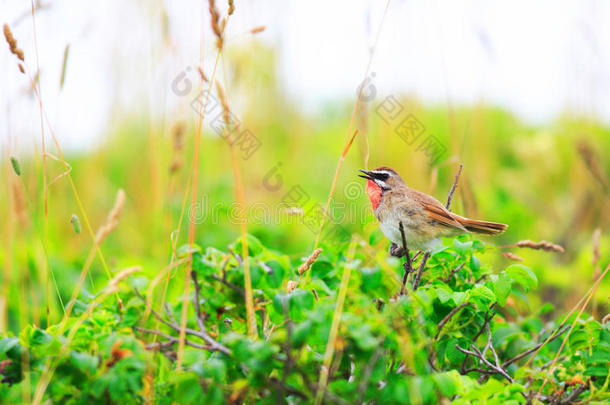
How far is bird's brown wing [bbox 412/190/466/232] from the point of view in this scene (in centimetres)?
290

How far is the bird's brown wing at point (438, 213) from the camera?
2900 mm

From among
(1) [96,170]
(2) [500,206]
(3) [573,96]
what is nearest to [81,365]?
(1) [96,170]

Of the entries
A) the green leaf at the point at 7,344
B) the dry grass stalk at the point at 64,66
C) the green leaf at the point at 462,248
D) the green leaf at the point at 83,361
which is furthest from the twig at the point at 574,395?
the dry grass stalk at the point at 64,66

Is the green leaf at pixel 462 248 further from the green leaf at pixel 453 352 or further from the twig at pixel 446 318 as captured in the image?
the green leaf at pixel 453 352

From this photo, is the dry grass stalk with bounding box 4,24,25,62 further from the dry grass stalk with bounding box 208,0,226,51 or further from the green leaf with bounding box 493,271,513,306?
the green leaf with bounding box 493,271,513,306

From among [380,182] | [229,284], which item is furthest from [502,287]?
[380,182]

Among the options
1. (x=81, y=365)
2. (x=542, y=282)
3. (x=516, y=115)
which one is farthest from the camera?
(x=516, y=115)

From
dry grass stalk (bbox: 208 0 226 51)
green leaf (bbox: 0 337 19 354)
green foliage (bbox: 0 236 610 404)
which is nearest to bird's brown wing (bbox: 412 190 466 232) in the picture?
green foliage (bbox: 0 236 610 404)

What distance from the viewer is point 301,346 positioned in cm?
162

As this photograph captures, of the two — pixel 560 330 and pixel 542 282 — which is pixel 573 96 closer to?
pixel 542 282

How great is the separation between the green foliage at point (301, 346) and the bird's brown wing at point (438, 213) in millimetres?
502

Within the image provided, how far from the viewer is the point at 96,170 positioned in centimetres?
519

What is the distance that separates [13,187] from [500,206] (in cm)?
402

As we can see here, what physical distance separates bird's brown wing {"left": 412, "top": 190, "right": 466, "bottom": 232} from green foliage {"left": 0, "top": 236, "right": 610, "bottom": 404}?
502mm
